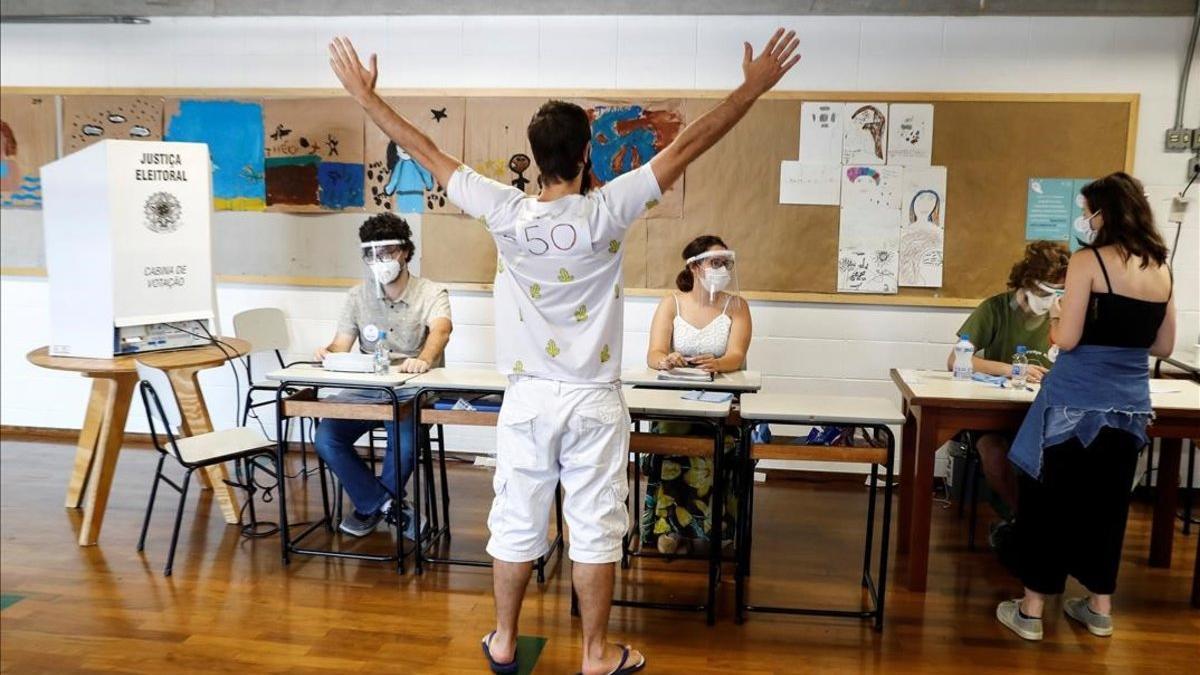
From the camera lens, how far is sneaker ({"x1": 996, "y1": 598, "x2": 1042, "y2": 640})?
2.91 m

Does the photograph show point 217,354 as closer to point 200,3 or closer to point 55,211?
point 55,211

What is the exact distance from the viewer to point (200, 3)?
15.5 ft

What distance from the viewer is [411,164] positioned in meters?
4.77

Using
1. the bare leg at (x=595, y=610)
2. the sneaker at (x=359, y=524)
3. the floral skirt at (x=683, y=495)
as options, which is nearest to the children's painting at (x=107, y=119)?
the sneaker at (x=359, y=524)

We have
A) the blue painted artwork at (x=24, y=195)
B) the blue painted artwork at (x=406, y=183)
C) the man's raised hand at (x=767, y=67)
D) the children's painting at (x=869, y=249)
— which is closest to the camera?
the man's raised hand at (x=767, y=67)

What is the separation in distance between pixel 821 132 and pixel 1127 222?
200 centimetres

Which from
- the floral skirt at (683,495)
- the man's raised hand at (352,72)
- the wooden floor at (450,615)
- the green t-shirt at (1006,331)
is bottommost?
the wooden floor at (450,615)

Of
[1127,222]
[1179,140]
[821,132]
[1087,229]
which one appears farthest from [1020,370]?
[1179,140]

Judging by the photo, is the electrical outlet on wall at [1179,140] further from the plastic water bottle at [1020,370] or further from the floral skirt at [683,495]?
the floral skirt at [683,495]

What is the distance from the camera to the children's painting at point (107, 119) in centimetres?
493

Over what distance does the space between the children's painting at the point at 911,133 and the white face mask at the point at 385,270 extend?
245cm

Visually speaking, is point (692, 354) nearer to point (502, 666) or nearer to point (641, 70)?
point (502, 666)

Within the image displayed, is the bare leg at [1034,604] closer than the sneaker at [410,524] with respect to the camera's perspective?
Yes

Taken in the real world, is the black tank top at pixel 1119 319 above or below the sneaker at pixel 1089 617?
above
